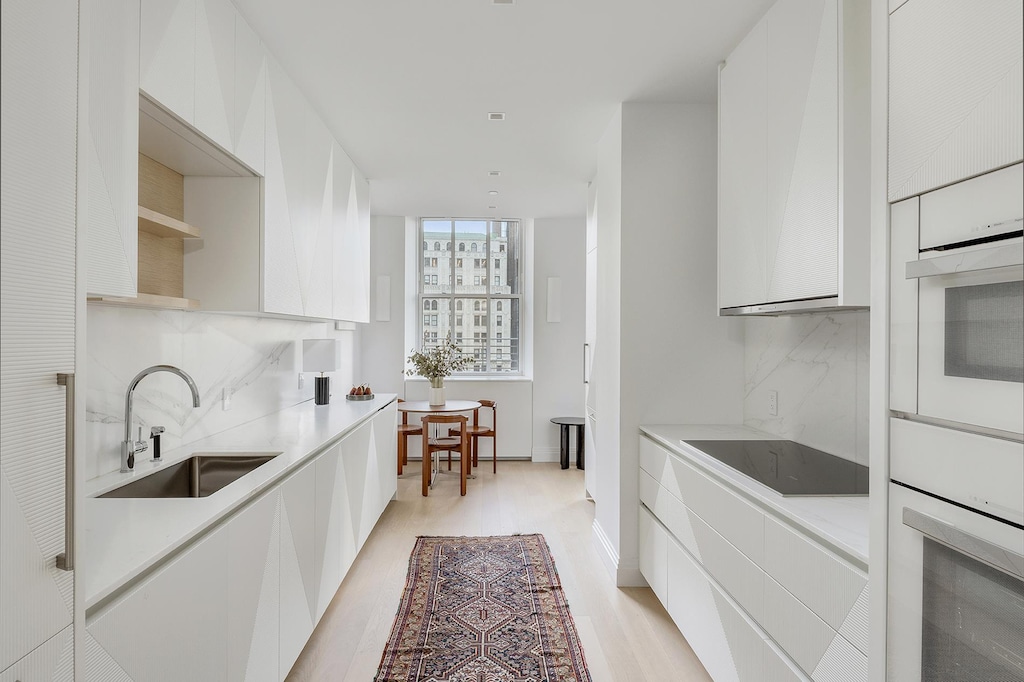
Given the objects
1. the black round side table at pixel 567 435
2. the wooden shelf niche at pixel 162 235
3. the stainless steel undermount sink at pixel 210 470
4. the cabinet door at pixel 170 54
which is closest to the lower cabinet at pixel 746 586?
the stainless steel undermount sink at pixel 210 470

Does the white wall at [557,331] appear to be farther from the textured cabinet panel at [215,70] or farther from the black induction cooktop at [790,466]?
the textured cabinet panel at [215,70]

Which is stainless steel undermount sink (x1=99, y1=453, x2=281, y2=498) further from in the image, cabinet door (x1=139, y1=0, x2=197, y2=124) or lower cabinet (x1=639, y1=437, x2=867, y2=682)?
lower cabinet (x1=639, y1=437, x2=867, y2=682)

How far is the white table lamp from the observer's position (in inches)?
162

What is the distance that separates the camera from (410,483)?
559 centimetres

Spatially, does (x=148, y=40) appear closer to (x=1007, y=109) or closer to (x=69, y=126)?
(x=69, y=126)

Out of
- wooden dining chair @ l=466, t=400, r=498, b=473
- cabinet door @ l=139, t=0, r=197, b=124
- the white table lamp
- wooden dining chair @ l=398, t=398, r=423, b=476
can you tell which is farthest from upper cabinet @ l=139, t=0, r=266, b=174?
wooden dining chair @ l=466, t=400, r=498, b=473

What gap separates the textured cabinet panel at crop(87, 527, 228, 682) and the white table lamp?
2.59 metres

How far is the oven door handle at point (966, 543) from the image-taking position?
96 centimetres

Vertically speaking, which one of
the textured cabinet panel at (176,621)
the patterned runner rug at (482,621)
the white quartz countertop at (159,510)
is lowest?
the patterned runner rug at (482,621)

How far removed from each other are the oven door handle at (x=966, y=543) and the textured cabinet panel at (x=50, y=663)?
1511mm

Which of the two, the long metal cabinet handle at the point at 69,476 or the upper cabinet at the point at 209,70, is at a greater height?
the upper cabinet at the point at 209,70

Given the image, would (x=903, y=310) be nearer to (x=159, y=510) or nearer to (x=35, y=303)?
(x=35, y=303)

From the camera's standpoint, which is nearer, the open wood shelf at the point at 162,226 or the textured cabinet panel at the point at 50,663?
the textured cabinet panel at the point at 50,663

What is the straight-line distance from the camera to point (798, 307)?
207 centimetres
